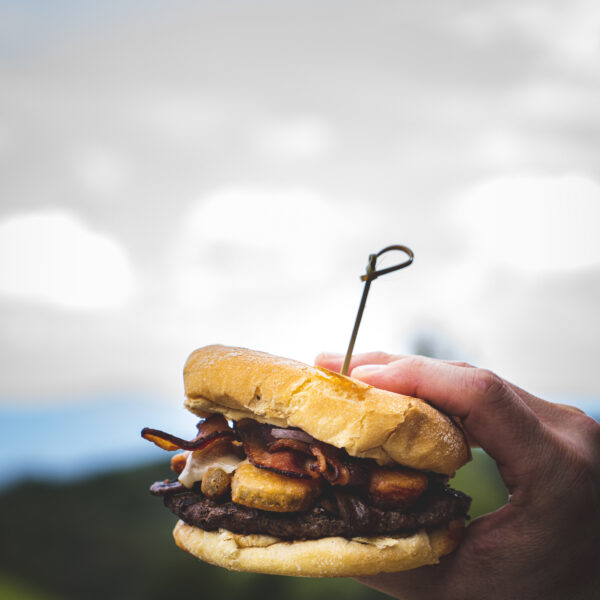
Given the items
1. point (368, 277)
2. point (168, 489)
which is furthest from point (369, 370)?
point (168, 489)

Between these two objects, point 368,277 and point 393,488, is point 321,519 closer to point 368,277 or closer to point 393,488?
point 393,488

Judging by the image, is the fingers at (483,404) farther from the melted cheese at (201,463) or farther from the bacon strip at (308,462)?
the melted cheese at (201,463)

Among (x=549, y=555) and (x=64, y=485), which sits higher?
(x=549, y=555)

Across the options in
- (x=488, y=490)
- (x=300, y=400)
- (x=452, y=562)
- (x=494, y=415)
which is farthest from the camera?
(x=488, y=490)

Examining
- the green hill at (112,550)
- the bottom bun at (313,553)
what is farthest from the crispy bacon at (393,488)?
the green hill at (112,550)

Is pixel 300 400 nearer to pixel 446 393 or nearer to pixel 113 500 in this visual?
pixel 446 393

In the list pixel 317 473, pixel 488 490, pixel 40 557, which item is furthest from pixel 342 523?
pixel 40 557

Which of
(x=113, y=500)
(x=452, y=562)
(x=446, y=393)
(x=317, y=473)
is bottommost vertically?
(x=113, y=500)

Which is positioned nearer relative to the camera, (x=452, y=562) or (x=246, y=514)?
(x=246, y=514)
